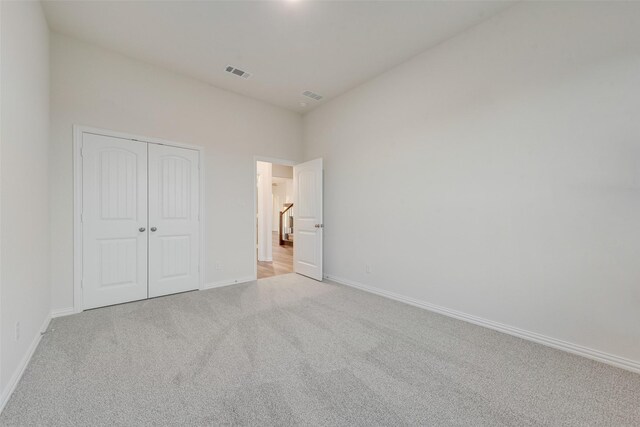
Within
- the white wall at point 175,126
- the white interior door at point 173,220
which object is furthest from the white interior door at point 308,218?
the white interior door at point 173,220

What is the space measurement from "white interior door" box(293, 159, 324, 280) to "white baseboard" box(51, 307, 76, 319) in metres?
3.00

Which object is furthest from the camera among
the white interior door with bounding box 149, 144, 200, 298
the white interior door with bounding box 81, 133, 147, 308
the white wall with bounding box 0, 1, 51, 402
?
the white interior door with bounding box 149, 144, 200, 298

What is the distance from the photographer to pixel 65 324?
2.54 metres

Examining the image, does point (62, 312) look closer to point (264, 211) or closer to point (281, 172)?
point (264, 211)

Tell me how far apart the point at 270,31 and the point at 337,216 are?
264 centimetres

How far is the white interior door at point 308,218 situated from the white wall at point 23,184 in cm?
316

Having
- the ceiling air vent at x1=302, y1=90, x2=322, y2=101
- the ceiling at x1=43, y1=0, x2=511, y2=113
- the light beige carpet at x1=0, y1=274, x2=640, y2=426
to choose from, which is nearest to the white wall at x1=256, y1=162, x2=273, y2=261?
the ceiling air vent at x1=302, y1=90, x2=322, y2=101

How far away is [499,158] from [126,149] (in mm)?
4170

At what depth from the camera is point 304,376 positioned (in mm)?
1755

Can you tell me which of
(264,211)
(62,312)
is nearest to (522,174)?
(62,312)

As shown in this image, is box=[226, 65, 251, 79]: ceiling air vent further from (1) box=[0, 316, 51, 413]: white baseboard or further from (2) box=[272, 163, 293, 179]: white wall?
(1) box=[0, 316, 51, 413]: white baseboard

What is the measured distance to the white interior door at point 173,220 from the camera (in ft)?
10.9

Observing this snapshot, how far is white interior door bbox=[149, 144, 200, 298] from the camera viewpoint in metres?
3.33

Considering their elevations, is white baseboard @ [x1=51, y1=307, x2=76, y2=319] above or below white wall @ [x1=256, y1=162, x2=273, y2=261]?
below
